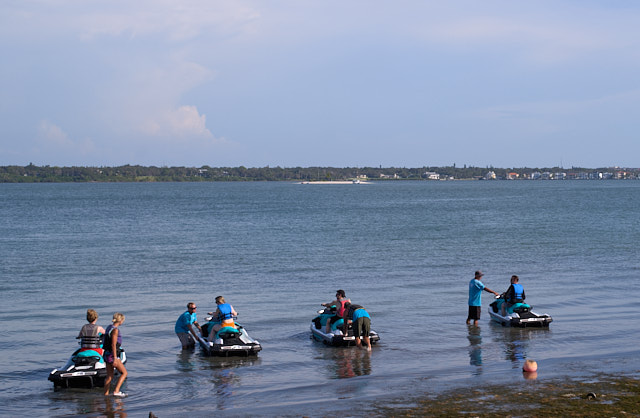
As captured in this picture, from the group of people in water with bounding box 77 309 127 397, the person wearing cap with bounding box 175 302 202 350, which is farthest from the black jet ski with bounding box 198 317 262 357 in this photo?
the group of people in water with bounding box 77 309 127 397

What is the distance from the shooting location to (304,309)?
24078 millimetres

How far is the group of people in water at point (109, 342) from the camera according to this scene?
13711mm

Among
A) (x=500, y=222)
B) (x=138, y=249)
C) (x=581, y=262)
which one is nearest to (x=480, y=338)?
(x=581, y=262)

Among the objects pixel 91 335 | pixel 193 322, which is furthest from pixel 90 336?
pixel 193 322

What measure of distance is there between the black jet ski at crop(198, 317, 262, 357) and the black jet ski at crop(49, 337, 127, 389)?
309cm

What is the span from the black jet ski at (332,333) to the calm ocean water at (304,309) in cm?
33

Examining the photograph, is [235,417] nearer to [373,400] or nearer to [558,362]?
[373,400]

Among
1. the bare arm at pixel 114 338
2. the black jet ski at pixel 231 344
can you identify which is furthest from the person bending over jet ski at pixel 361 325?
the bare arm at pixel 114 338

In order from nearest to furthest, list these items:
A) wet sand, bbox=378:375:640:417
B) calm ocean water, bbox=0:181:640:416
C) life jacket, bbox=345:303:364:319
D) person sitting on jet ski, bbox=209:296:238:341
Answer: wet sand, bbox=378:375:640:417, calm ocean water, bbox=0:181:640:416, person sitting on jet ski, bbox=209:296:238:341, life jacket, bbox=345:303:364:319

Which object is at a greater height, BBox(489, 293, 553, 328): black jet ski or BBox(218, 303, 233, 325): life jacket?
BBox(218, 303, 233, 325): life jacket

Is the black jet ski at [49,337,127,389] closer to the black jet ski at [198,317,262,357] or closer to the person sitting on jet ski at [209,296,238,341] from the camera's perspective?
the black jet ski at [198,317,262,357]

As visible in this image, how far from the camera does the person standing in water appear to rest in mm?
13672

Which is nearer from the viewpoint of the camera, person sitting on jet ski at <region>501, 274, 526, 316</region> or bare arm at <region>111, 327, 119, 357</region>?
bare arm at <region>111, 327, 119, 357</region>

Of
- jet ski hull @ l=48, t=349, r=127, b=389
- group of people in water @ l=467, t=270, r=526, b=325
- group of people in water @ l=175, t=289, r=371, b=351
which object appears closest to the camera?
jet ski hull @ l=48, t=349, r=127, b=389
